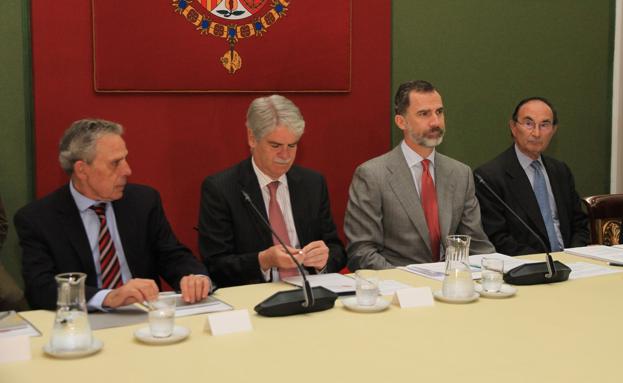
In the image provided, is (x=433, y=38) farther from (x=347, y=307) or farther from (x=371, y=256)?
(x=347, y=307)

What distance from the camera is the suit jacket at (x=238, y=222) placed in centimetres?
343

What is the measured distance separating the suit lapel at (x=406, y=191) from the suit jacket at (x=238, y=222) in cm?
41

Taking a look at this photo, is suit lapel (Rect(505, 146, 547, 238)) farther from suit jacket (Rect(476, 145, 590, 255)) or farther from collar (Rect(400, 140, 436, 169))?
collar (Rect(400, 140, 436, 169))

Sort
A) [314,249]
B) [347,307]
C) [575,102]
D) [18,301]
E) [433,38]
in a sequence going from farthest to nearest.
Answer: [575,102] → [433,38] → [18,301] → [314,249] → [347,307]

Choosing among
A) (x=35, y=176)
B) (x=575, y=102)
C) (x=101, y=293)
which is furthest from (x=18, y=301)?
(x=575, y=102)

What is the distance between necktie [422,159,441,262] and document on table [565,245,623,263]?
0.61 metres

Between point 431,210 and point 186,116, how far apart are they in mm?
1396

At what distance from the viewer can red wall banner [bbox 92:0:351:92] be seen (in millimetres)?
4051

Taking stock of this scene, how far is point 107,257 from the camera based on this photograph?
303 centimetres

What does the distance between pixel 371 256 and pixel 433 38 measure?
6.12 ft

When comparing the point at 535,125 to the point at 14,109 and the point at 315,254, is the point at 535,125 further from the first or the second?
the point at 14,109

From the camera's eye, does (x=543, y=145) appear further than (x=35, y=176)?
Yes

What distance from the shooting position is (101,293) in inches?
99.5

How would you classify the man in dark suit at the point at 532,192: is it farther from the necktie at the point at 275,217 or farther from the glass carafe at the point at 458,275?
the glass carafe at the point at 458,275
